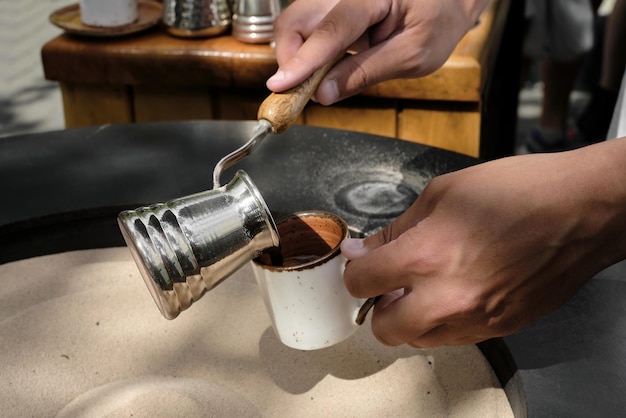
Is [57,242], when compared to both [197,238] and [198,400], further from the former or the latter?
[197,238]

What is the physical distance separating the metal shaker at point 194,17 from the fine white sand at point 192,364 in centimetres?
107

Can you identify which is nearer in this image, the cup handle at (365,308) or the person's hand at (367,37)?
the cup handle at (365,308)

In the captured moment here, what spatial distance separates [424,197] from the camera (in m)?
0.97

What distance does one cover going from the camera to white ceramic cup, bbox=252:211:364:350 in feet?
3.16

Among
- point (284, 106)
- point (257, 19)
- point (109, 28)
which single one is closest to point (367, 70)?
point (284, 106)

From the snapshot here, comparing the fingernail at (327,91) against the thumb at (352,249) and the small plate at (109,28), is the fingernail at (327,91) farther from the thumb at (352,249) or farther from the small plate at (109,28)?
→ the small plate at (109,28)

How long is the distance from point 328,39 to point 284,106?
17 cm

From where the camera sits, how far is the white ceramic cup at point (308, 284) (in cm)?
96

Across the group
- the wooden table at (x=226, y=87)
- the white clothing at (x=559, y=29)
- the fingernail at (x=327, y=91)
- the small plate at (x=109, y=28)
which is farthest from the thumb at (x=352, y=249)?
the white clothing at (x=559, y=29)

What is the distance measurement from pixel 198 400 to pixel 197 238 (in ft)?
0.96

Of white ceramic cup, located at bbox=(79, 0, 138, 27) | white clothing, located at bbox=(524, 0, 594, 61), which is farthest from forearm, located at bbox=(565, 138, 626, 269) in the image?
white clothing, located at bbox=(524, 0, 594, 61)

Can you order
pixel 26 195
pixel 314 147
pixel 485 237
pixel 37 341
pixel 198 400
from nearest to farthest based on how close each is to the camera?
pixel 485 237, pixel 198 400, pixel 37 341, pixel 26 195, pixel 314 147

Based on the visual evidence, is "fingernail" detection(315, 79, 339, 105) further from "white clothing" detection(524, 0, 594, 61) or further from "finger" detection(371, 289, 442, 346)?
"white clothing" detection(524, 0, 594, 61)

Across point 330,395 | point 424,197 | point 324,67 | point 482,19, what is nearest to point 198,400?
point 330,395
